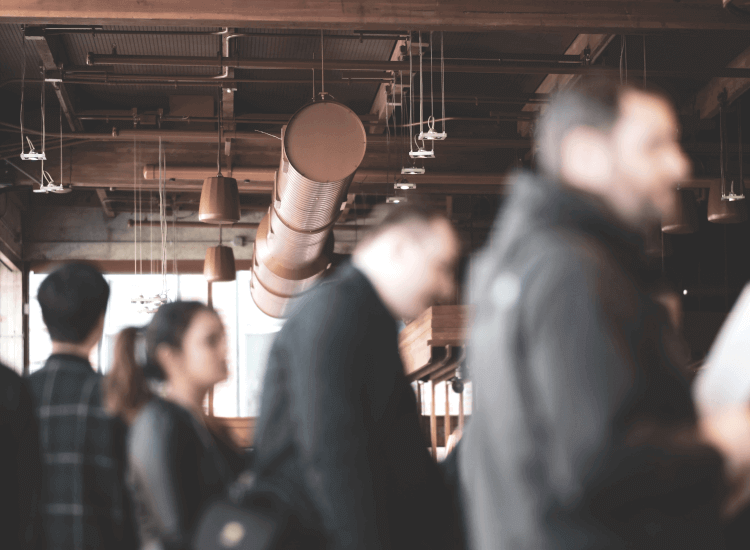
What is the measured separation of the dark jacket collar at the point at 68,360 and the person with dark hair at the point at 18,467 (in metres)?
0.12

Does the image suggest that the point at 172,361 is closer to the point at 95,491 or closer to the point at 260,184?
the point at 95,491

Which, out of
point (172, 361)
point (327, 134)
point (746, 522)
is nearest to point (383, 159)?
point (327, 134)

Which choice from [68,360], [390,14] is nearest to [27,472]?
[68,360]

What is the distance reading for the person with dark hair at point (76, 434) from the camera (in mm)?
2176

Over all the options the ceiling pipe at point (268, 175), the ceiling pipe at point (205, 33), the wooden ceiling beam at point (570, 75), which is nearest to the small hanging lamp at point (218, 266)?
the ceiling pipe at point (268, 175)

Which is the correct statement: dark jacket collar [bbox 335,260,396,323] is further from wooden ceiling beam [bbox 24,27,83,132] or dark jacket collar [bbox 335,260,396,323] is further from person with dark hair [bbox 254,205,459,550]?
wooden ceiling beam [bbox 24,27,83,132]

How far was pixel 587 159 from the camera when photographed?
49.7 inches

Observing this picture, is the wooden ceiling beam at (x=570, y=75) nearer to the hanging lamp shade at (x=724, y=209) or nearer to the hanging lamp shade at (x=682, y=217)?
the hanging lamp shade at (x=682, y=217)

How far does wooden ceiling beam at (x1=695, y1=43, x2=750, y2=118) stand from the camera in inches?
283

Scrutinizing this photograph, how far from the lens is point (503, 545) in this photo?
1209mm

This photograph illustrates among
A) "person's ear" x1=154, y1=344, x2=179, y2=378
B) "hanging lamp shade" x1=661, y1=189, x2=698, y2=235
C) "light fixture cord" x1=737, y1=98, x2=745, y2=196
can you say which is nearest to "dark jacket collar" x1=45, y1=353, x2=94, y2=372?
"person's ear" x1=154, y1=344, x2=179, y2=378

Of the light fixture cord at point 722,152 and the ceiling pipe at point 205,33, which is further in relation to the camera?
the light fixture cord at point 722,152

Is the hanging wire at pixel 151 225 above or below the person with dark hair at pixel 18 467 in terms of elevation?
above

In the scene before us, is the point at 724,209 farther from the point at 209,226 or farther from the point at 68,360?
the point at 209,226
